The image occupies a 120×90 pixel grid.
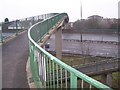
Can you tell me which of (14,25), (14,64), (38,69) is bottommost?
(14,64)

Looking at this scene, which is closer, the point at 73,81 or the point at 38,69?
the point at 73,81

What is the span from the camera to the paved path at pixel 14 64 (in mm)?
6176

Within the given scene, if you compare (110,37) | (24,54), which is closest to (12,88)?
(24,54)

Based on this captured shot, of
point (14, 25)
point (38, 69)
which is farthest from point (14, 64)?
point (14, 25)

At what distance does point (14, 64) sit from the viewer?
818 centimetres

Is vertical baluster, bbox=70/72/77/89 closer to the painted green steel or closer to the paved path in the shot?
the painted green steel

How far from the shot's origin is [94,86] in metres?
2.09

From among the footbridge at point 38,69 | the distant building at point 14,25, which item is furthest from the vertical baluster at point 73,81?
the distant building at point 14,25

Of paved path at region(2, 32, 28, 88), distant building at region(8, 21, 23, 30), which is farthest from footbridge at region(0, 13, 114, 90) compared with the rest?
distant building at region(8, 21, 23, 30)

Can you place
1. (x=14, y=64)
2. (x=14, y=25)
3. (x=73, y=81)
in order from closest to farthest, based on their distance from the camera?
(x=73, y=81), (x=14, y=64), (x=14, y=25)

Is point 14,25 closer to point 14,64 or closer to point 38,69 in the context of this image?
point 14,64

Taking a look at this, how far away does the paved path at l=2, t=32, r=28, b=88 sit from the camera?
20.3ft

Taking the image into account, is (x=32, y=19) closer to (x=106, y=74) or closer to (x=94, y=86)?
(x=106, y=74)

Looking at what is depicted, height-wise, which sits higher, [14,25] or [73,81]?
[14,25]
